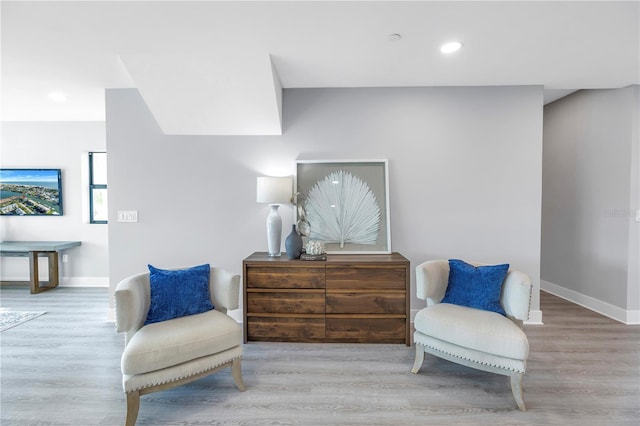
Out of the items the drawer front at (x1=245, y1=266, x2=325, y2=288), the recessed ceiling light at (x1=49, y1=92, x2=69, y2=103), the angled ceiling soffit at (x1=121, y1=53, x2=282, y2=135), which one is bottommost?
the drawer front at (x1=245, y1=266, x2=325, y2=288)

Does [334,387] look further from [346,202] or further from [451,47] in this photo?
[451,47]

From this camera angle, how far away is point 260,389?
2.12 metres

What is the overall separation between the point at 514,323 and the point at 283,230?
2.16 m

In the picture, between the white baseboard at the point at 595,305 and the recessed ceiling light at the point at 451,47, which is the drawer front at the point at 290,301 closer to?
the recessed ceiling light at the point at 451,47

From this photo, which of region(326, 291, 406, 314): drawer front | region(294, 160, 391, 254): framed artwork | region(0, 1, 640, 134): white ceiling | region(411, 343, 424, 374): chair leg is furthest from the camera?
region(294, 160, 391, 254): framed artwork

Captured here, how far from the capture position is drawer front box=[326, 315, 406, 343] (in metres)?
2.77

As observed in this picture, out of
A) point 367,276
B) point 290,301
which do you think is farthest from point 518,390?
point 290,301

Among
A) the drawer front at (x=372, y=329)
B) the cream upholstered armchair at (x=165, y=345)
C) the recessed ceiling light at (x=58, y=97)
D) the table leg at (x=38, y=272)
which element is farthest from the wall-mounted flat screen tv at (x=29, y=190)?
the drawer front at (x=372, y=329)

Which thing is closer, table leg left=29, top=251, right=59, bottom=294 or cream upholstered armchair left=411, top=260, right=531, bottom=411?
cream upholstered armchair left=411, top=260, right=531, bottom=411

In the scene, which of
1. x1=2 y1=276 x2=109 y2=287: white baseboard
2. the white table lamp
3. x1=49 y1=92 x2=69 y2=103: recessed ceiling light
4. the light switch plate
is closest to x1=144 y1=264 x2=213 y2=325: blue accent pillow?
the white table lamp

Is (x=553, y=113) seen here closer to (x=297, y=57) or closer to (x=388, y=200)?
(x=388, y=200)

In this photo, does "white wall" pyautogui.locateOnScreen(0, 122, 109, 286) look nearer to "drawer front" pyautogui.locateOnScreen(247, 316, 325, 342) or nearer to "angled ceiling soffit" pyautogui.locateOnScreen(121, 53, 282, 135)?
"angled ceiling soffit" pyautogui.locateOnScreen(121, 53, 282, 135)

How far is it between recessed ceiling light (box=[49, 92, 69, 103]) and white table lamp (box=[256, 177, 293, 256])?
254 cm

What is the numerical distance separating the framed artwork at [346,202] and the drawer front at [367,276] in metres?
0.45
